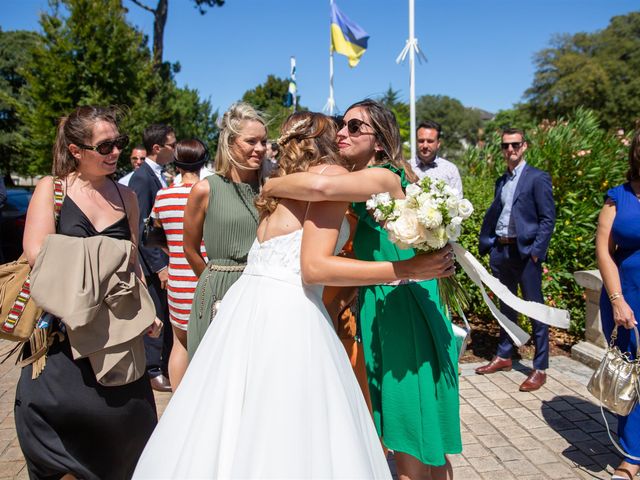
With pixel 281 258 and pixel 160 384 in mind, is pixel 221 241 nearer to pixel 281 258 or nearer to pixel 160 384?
pixel 281 258

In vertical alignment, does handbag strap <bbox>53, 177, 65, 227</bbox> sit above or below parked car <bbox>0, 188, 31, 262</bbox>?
above

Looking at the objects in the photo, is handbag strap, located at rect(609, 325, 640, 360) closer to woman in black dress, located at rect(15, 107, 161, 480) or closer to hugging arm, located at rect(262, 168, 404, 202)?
hugging arm, located at rect(262, 168, 404, 202)

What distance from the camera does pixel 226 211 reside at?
3.20 meters

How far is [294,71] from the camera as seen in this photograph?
73.7 feet

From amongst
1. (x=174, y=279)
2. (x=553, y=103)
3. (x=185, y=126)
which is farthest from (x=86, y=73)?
(x=553, y=103)

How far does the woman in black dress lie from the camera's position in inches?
96.1

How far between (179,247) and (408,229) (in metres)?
2.47

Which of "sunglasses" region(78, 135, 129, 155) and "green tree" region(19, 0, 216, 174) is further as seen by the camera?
"green tree" region(19, 0, 216, 174)

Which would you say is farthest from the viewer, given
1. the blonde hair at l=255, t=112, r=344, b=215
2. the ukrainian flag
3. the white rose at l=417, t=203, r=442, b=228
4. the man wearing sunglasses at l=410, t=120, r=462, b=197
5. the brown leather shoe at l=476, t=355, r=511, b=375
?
the ukrainian flag

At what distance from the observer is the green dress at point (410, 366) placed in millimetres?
2432

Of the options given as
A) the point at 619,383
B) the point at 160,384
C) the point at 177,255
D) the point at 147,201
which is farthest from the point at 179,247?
the point at 619,383

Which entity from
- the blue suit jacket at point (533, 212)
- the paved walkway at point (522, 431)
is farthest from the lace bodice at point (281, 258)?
the blue suit jacket at point (533, 212)

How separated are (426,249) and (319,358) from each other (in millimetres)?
606

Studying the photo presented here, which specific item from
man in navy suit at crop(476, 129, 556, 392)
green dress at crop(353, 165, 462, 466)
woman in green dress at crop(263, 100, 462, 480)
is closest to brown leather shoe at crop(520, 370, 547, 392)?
man in navy suit at crop(476, 129, 556, 392)
